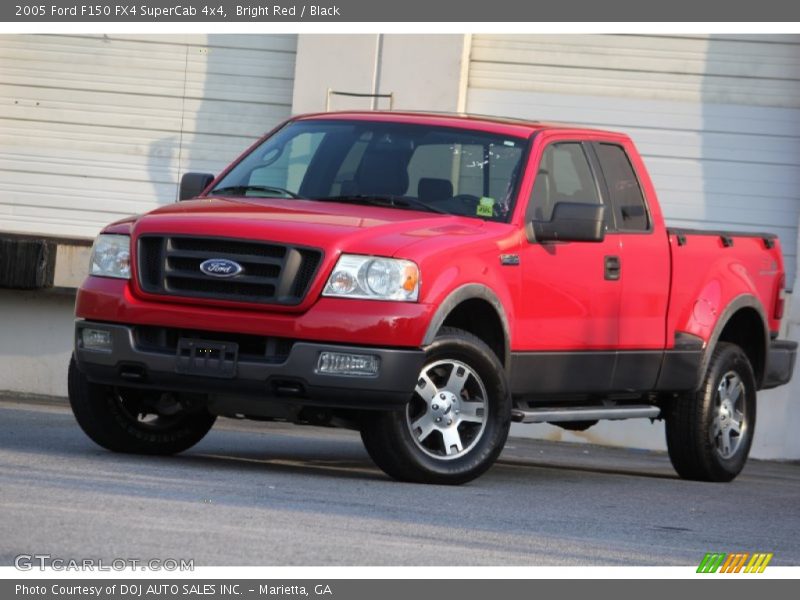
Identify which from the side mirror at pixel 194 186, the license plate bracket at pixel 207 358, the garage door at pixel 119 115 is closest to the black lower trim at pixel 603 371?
the license plate bracket at pixel 207 358

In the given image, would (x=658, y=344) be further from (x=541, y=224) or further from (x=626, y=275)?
(x=541, y=224)

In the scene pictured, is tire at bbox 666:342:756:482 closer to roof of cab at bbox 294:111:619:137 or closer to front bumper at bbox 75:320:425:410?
roof of cab at bbox 294:111:619:137

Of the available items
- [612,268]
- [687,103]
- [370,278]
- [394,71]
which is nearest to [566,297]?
[612,268]

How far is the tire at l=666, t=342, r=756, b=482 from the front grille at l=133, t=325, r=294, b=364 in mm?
3465

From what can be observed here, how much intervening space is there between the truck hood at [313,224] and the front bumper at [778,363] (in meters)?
3.36

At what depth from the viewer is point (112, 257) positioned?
9094 mm

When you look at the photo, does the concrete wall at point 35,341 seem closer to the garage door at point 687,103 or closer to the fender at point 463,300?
the garage door at point 687,103

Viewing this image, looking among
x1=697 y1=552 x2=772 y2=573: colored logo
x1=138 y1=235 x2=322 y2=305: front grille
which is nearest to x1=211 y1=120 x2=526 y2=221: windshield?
x1=138 y1=235 x2=322 y2=305: front grille

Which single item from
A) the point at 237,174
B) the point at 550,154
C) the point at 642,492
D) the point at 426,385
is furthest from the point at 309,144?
the point at 642,492

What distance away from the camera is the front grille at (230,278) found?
858 cm

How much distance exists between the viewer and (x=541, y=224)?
31.7 ft

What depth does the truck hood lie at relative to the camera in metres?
8.62
